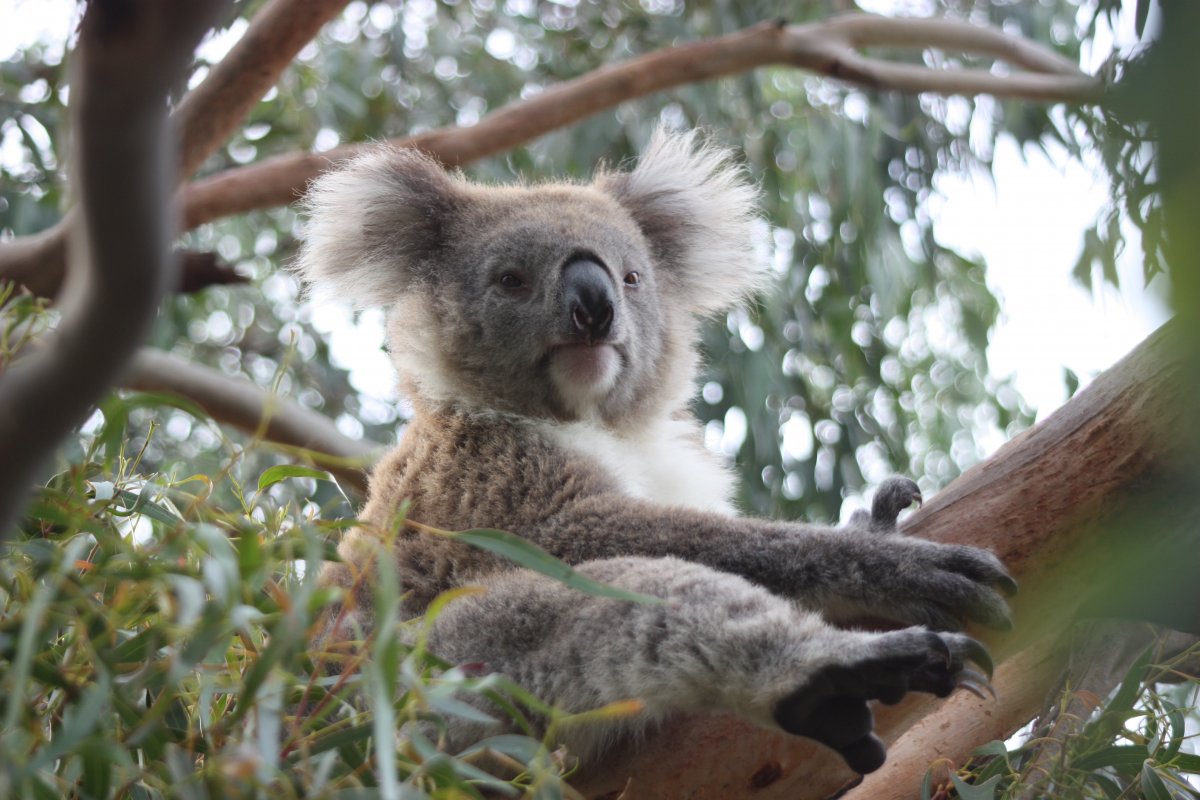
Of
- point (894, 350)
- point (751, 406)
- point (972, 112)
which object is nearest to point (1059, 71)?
point (972, 112)

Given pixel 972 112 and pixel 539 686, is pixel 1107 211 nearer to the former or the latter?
pixel 539 686

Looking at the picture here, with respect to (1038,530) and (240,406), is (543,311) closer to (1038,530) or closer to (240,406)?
(1038,530)

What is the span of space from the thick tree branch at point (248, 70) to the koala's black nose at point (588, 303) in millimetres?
1390

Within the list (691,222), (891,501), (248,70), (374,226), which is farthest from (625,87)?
(891,501)

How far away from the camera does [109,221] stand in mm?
657

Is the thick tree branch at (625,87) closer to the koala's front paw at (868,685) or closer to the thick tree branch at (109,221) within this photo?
the koala's front paw at (868,685)

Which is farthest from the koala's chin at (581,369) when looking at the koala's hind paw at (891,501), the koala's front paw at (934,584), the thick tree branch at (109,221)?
the thick tree branch at (109,221)

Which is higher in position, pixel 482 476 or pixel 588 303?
pixel 588 303

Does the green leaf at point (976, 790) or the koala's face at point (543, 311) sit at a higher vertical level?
the koala's face at point (543, 311)

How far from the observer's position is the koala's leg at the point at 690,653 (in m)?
1.56

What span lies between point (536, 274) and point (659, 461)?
A: 21.2 inches

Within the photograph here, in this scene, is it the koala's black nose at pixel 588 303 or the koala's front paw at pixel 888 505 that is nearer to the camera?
the koala's front paw at pixel 888 505

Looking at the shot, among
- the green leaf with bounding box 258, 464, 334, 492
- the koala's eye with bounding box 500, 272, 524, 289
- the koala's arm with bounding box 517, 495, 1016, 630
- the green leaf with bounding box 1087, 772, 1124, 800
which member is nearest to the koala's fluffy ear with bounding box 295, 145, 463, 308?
the koala's eye with bounding box 500, 272, 524, 289

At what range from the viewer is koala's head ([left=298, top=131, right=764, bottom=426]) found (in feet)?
8.57
